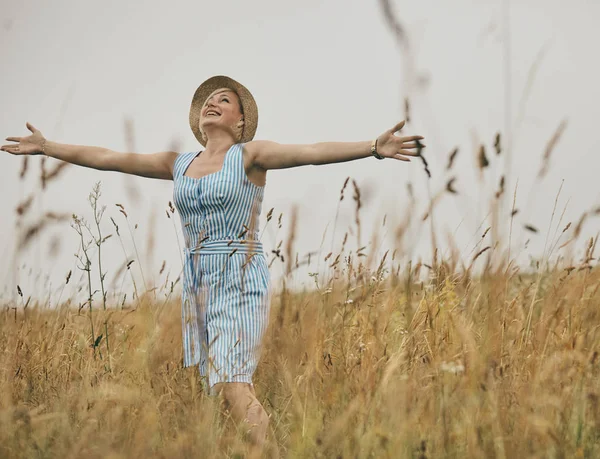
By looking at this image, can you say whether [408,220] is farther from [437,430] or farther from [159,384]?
[159,384]

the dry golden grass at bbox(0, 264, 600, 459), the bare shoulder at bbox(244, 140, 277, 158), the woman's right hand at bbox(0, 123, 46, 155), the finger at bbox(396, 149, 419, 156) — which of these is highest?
the woman's right hand at bbox(0, 123, 46, 155)

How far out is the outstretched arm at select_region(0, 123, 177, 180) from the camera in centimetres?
365

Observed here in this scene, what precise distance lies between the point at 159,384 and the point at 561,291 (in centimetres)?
190

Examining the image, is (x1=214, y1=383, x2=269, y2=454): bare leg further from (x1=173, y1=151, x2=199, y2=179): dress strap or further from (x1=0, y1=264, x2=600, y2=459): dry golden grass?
(x1=173, y1=151, x2=199, y2=179): dress strap

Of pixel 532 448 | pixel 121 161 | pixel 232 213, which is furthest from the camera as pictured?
pixel 121 161

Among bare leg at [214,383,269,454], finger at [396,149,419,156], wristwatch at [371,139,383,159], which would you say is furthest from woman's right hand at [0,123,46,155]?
finger at [396,149,419,156]

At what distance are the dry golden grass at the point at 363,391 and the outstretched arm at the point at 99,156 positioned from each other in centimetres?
91

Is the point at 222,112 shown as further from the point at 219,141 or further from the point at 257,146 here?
the point at 257,146

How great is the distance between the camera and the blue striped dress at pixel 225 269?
9.82 ft

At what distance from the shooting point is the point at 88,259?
303 cm

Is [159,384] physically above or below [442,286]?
below

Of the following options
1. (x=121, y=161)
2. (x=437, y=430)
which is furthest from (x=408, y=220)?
(x=121, y=161)

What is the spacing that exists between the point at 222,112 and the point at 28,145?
3.85 feet

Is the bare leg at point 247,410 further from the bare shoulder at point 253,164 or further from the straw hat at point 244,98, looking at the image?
the straw hat at point 244,98
